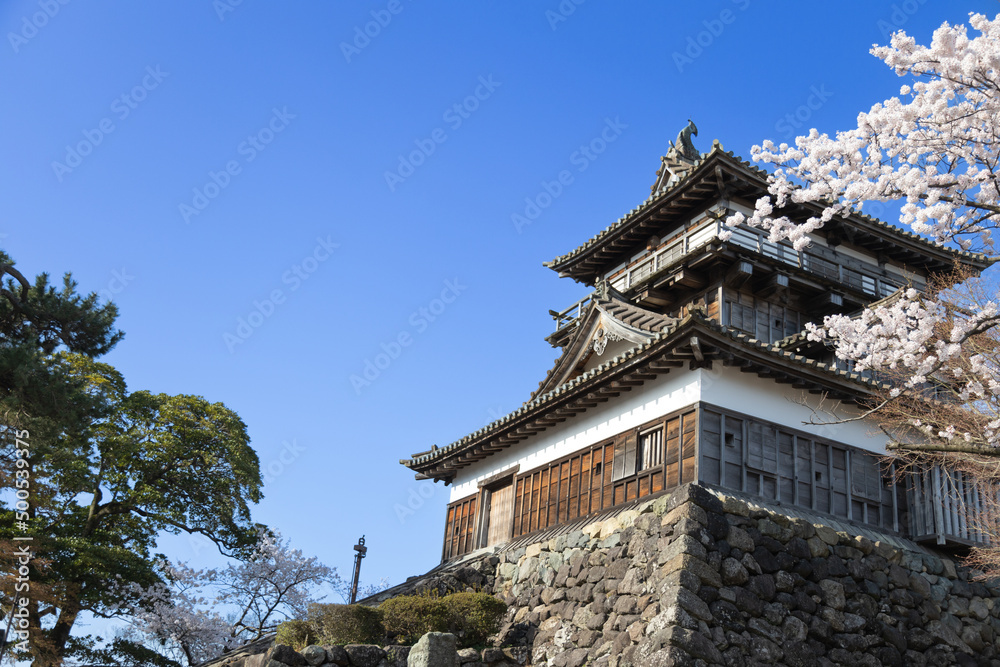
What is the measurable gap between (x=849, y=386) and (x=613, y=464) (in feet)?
14.8

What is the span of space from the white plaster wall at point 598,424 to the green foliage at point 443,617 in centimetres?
389

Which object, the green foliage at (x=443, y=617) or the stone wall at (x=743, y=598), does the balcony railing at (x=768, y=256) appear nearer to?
the stone wall at (x=743, y=598)

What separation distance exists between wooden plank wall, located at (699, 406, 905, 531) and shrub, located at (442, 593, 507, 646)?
4586 mm

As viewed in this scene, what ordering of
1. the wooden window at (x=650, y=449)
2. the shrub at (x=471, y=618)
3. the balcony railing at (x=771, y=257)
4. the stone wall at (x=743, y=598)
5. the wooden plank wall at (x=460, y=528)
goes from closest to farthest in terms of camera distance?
the stone wall at (x=743, y=598)
the shrub at (x=471, y=618)
the wooden window at (x=650, y=449)
the wooden plank wall at (x=460, y=528)
the balcony railing at (x=771, y=257)

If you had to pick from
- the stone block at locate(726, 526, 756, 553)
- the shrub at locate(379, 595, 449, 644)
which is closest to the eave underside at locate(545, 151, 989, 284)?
the stone block at locate(726, 526, 756, 553)

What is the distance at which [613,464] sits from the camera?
16.2 meters

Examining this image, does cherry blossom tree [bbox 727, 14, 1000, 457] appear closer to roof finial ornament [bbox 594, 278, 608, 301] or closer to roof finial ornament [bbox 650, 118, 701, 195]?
roof finial ornament [bbox 594, 278, 608, 301]

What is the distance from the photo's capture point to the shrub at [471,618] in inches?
588

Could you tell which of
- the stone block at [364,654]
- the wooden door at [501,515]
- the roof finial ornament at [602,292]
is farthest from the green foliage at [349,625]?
the roof finial ornament at [602,292]

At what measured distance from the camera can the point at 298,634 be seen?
598 inches

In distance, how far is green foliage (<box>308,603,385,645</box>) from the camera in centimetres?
1458

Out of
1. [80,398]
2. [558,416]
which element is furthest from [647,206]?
[80,398]

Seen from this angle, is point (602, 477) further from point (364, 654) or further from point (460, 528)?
point (460, 528)

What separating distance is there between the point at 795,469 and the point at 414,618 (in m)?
7.20
